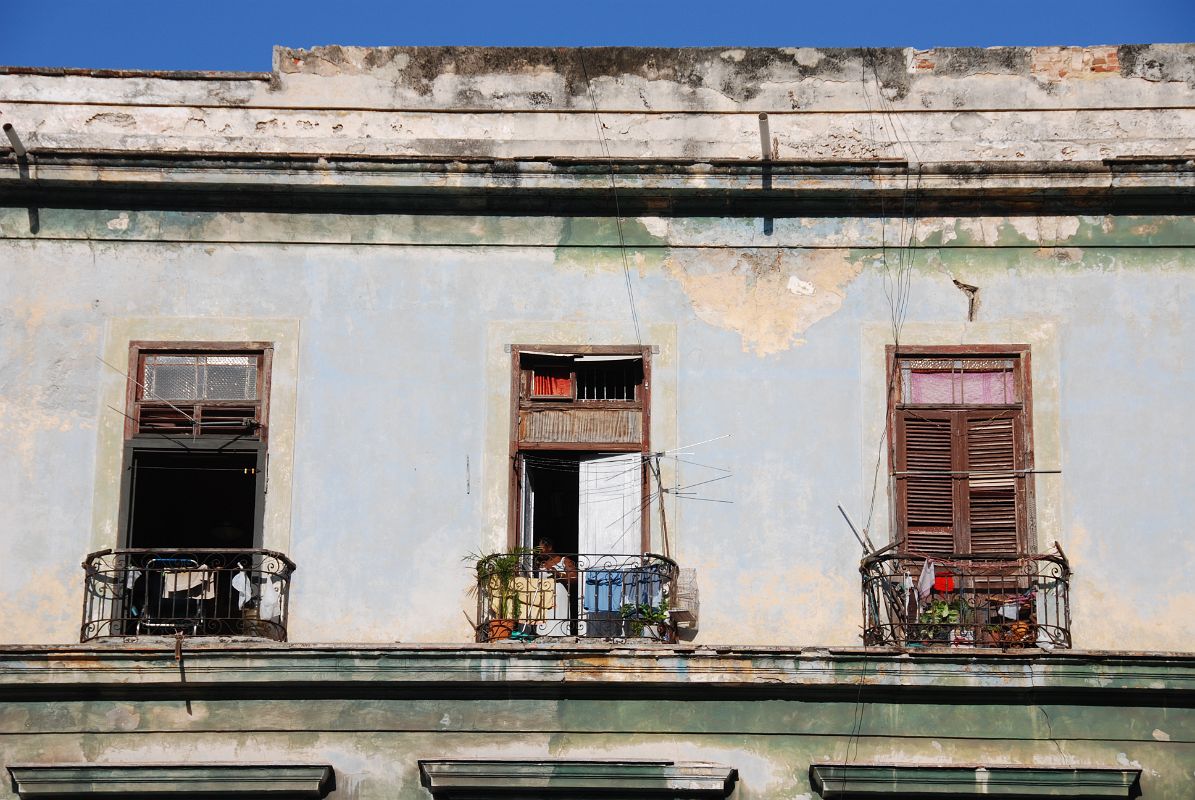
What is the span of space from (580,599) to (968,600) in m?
2.41

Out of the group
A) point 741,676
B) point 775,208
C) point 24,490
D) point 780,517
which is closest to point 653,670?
point 741,676

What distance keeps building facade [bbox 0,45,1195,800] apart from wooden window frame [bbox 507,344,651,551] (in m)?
0.02

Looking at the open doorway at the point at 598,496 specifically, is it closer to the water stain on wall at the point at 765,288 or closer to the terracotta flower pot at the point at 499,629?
the terracotta flower pot at the point at 499,629

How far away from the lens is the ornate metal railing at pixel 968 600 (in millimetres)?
11844

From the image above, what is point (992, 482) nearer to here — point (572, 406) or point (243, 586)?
point (572, 406)

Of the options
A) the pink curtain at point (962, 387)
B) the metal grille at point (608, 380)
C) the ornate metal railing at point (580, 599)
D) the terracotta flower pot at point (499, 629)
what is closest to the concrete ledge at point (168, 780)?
the terracotta flower pot at point (499, 629)

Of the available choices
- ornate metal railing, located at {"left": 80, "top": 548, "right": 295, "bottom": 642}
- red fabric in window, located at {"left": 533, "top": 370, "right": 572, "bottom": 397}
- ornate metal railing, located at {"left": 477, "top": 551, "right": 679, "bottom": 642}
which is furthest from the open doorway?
ornate metal railing, located at {"left": 80, "top": 548, "right": 295, "bottom": 642}

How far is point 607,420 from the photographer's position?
12.5 m

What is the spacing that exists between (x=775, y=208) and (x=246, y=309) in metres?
3.51

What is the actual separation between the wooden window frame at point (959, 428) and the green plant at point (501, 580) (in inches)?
93.6

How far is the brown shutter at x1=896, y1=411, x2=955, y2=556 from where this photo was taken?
12273mm

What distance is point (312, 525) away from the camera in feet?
40.0

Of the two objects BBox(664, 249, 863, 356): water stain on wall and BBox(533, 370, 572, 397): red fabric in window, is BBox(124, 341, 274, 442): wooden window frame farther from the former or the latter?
BBox(664, 249, 863, 356): water stain on wall

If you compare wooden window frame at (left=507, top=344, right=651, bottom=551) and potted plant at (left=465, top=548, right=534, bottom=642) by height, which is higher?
wooden window frame at (left=507, top=344, right=651, bottom=551)
